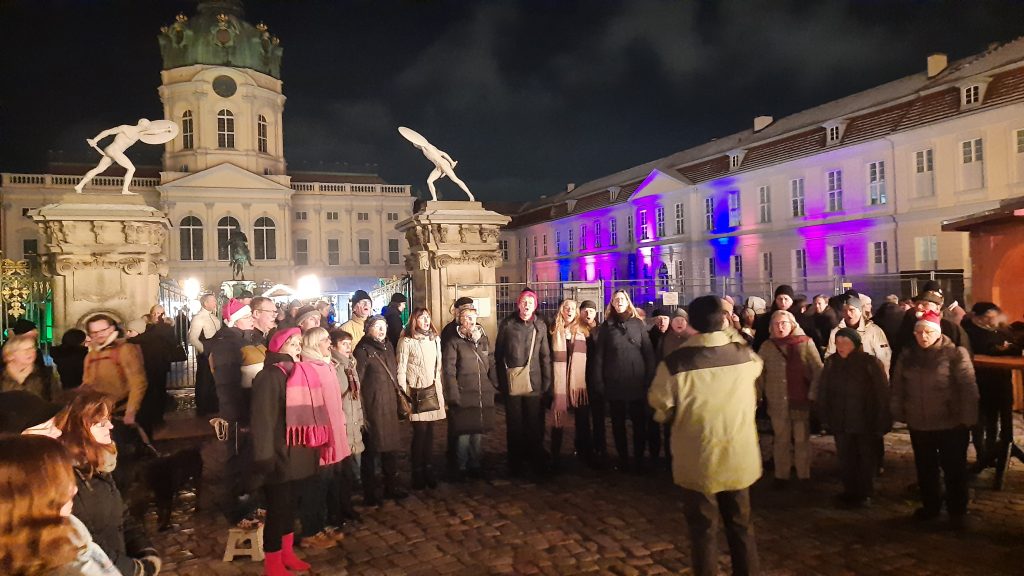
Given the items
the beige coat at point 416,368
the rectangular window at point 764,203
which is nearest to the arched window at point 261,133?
the rectangular window at point 764,203

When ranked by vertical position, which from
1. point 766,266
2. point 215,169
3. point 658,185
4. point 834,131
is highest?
point 215,169

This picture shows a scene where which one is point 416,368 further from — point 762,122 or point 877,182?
point 762,122

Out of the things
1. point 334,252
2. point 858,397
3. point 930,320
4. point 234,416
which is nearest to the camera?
point 930,320

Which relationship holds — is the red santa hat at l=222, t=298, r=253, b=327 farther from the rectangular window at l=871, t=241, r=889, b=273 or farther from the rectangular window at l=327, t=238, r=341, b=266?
the rectangular window at l=327, t=238, r=341, b=266

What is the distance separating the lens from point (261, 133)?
45844mm

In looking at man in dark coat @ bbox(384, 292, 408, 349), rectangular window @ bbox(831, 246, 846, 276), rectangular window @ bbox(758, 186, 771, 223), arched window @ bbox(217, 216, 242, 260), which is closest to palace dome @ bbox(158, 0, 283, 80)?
arched window @ bbox(217, 216, 242, 260)

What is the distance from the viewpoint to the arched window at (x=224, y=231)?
4388 cm

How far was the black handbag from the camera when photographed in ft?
22.6

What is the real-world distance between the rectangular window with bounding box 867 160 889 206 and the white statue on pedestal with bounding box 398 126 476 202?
23377 millimetres

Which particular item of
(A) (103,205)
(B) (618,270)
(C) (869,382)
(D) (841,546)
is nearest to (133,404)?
(A) (103,205)

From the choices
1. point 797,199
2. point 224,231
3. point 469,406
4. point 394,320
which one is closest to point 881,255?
point 797,199

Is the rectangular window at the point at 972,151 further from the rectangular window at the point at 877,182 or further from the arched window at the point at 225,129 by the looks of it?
the arched window at the point at 225,129

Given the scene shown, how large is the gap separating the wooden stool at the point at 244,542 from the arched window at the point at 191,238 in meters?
42.7

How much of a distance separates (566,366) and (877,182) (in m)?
25.6
